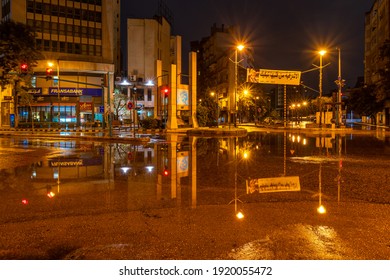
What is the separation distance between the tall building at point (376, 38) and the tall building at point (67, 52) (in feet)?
153

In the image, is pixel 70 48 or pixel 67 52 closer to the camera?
pixel 67 52

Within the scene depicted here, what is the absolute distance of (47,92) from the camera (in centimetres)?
6153

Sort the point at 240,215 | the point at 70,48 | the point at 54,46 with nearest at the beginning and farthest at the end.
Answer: the point at 240,215 < the point at 54,46 < the point at 70,48

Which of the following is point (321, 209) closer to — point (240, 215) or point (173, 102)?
point (240, 215)

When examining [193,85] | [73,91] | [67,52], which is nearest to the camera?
[193,85]

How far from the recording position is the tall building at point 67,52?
61.4m

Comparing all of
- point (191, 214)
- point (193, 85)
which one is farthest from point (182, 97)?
point (191, 214)

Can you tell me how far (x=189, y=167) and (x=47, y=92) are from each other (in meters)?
54.1

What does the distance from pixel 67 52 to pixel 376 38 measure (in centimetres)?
6405

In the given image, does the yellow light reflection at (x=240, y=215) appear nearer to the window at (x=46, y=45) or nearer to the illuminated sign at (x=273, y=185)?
the illuminated sign at (x=273, y=185)

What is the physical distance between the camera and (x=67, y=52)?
65562 millimetres

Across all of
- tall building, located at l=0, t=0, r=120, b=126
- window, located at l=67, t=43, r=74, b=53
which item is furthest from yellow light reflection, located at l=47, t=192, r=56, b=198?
window, located at l=67, t=43, r=74, b=53

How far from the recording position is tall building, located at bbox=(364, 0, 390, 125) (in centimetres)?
7019
